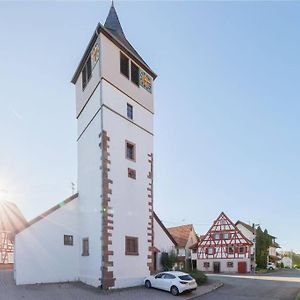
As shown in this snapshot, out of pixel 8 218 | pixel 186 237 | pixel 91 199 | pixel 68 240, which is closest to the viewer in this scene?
pixel 91 199

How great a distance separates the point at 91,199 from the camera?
2503cm

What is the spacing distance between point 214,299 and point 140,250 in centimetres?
618

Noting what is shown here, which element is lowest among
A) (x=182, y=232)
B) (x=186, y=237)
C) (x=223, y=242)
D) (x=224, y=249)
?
(x=224, y=249)

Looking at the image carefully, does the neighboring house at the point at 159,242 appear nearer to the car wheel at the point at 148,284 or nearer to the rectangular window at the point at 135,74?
the car wheel at the point at 148,284

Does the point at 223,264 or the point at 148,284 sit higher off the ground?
the point at 148,284

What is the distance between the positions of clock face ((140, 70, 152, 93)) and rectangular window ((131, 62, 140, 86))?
47cm

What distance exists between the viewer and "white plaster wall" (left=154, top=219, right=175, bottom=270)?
29803 mm

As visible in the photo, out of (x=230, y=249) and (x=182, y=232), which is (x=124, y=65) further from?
(x=182, y=232)

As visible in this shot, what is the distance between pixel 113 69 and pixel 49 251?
12.8 metres

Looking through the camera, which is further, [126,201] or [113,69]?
[113,69]

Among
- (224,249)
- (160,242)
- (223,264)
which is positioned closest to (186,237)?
(224,249)

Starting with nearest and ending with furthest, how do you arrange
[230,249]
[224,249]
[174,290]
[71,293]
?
[71,293] → [174,290] → [230,249] → [224,249]

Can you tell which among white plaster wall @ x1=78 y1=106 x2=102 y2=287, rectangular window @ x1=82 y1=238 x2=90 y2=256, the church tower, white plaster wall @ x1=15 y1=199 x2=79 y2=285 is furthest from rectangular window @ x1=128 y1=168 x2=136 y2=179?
rectangular window @ x1=82 y1=238 x2=90 y2=256

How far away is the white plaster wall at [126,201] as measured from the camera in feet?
76.6
